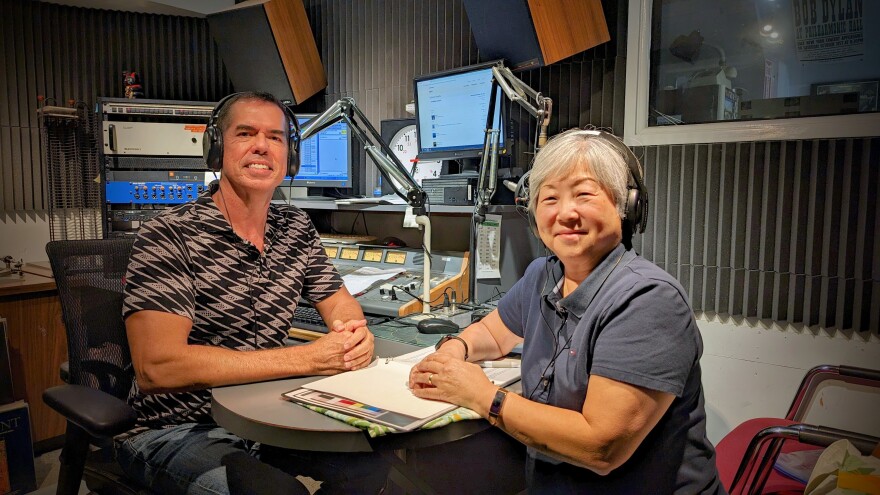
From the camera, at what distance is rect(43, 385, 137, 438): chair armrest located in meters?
1.30

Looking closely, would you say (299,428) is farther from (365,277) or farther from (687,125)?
(687,125)

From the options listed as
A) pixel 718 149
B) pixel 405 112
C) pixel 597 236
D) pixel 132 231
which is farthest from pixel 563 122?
pixel 132 231

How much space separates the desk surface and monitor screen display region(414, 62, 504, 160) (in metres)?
1.56

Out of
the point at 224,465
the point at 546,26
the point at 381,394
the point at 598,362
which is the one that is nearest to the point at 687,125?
the point at 546,26

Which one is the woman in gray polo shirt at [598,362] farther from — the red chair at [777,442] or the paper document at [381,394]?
the red chair at [777,442]

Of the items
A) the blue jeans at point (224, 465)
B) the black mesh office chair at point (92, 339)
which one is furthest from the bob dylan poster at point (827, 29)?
the black mesh office chair at point (92, 339)

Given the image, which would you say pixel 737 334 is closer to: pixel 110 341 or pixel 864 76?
pixel 864 76

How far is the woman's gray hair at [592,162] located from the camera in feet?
4.23

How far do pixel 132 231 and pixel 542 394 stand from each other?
122 inches

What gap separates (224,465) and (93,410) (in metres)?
0.31

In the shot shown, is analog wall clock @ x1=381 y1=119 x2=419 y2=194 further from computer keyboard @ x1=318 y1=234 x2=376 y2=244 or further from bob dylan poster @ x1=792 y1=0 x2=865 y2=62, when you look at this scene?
bob dylan poster @ x1=792 y1=0 x2=865 y2=62

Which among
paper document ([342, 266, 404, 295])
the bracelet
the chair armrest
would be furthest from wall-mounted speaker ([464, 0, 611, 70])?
the chair armrest

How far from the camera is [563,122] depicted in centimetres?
270

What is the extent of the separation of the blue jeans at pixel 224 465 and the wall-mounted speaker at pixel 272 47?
241 cm
